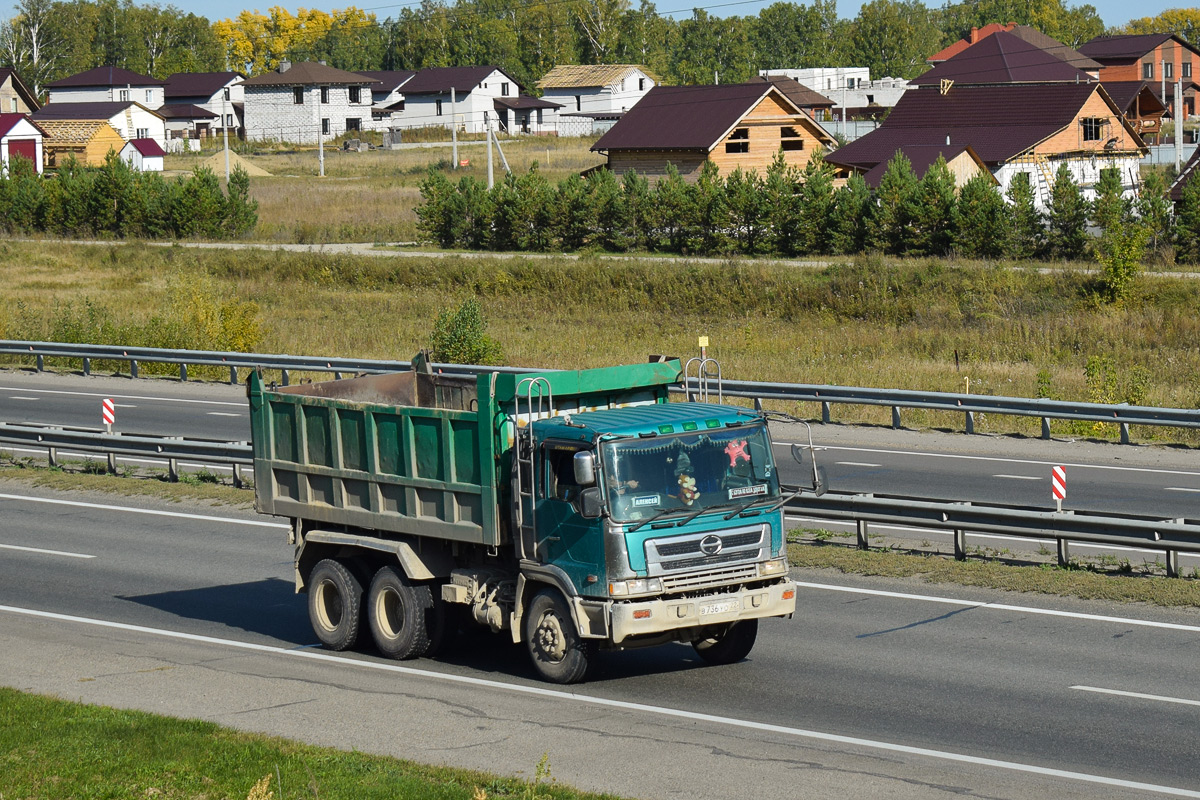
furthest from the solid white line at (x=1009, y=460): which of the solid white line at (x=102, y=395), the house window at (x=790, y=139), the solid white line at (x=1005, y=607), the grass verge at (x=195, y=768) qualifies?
the house window at (x=790, y=139)

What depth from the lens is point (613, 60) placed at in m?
146

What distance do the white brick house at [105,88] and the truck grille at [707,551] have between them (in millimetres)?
117457

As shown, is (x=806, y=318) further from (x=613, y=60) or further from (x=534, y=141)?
(x=613, y=60)

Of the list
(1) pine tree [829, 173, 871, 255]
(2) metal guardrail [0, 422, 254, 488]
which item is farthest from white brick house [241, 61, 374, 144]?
(2) metal guardrail [0, 422, 254, 488]

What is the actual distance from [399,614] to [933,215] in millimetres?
33738

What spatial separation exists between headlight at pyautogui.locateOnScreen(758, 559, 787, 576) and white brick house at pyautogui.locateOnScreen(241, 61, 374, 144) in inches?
4235

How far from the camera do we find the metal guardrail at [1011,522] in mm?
14586

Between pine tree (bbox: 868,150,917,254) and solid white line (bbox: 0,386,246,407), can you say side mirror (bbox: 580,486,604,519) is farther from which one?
pine tree (bbox: 868,150,917,254)

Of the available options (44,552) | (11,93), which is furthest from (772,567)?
(11,93)

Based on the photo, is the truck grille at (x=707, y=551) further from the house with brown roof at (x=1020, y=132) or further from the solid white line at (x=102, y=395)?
the house with brown roof at (x=1020, y=132)

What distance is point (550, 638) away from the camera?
1118 centimetres

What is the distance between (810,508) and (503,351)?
19532mm

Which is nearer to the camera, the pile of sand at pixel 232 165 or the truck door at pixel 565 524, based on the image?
the truck door at pixel 565 524

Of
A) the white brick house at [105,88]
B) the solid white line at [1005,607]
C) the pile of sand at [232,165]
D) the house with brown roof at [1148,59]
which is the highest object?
the white brick house at [105,88]
